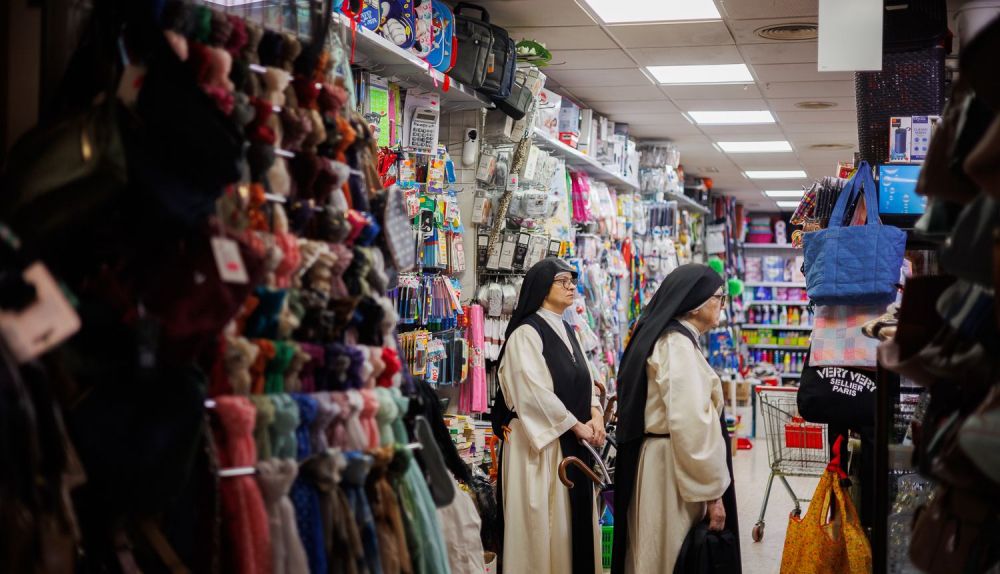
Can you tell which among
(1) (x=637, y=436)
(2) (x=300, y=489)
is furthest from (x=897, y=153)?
(2) (x=300, y=489)

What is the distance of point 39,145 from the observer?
5.11 feet

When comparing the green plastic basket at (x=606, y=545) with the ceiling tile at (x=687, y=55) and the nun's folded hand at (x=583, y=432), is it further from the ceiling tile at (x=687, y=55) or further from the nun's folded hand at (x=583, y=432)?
the ceiling tile at (x=687, y=55)

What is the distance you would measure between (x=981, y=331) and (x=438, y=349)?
12.7 feet

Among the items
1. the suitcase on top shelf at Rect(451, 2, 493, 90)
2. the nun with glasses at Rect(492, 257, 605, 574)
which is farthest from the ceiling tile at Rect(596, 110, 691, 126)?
the nun with glasses at Rect(492, 257, 605, 574)

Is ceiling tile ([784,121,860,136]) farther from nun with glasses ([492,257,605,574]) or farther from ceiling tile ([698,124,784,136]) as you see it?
nun with glasses ([492,257,605,574])

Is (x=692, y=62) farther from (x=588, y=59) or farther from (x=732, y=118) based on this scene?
(x=732, y=118)

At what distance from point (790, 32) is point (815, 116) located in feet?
9.77

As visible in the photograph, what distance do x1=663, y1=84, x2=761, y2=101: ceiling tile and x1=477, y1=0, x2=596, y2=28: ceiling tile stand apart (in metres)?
2.02

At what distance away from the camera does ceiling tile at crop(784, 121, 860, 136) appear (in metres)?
9.34

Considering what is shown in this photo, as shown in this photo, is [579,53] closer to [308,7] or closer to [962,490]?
[308,7]

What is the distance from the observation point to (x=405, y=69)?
196 inches

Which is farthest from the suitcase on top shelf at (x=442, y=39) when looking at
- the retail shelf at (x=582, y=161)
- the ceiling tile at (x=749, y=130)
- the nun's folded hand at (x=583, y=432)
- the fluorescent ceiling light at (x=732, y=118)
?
the ceiling tile at (x=749, y=130)

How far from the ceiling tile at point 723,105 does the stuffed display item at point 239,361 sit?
7047 millimetres

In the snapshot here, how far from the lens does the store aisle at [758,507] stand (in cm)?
648
